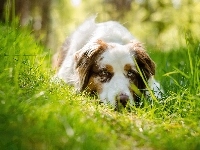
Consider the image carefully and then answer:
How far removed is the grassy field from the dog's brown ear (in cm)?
80

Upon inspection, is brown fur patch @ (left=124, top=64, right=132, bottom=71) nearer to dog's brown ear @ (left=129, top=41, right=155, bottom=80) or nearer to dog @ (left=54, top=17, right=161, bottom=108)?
dog @ (left=54, top=17, right=161, bottom=108)

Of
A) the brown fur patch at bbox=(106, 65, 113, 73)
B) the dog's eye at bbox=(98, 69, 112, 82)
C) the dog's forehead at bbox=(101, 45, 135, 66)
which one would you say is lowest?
the dog's eye at bbox=(98, 69, 112, 82)

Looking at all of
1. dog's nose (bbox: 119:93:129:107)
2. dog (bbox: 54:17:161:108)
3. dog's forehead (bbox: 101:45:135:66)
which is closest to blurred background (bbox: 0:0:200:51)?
dog (bbox: 54:17:161:108)

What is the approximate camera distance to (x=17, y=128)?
2.26m

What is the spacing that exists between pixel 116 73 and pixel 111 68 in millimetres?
64

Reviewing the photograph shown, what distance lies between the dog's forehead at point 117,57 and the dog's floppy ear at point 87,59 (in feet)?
0.24

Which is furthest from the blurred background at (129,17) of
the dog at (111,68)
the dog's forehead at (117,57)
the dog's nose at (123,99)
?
the dog's nose at (123,99)

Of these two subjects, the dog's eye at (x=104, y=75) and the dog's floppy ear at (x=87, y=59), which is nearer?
the dog's eye at (x=104, y=75)

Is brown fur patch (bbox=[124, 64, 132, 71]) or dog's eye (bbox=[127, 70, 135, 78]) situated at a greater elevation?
brown fur patch (bbox=[124, 64, 132, 71])

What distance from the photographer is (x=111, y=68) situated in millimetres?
3799

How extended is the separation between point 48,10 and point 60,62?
9215mm

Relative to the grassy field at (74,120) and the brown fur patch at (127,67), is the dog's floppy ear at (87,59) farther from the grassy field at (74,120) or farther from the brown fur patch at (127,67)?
the grassy field at (74,120)

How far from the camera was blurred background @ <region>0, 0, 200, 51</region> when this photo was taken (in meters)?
5.64

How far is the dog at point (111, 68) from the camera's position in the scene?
3629mm
